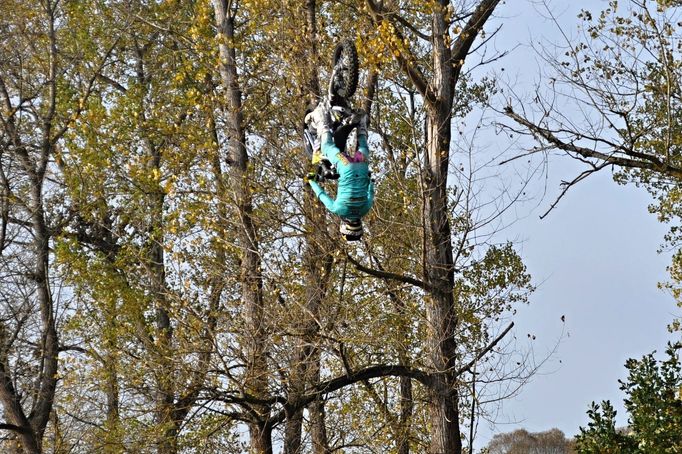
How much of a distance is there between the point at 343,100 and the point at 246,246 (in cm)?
480

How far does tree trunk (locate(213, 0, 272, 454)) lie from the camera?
12148 mm

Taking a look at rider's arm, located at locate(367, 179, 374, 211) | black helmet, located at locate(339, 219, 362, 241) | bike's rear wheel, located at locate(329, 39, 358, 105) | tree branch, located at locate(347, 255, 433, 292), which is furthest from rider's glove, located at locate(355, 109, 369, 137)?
tree branch, located at locate(347, 255, 433, 292)

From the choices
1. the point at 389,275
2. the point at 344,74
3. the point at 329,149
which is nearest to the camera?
the point at 329,149

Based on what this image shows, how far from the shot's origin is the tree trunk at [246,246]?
478 inches

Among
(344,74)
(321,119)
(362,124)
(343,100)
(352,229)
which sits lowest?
(352,229)

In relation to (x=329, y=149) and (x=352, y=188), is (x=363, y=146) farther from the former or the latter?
(x=352, y=188)

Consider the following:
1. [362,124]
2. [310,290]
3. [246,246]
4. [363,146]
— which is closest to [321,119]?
[362,124]

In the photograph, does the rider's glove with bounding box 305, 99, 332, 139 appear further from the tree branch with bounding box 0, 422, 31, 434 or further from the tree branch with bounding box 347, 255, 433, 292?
the tree branch with bounding box 0, 422, 31, 434

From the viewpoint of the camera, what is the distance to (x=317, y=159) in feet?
28.7

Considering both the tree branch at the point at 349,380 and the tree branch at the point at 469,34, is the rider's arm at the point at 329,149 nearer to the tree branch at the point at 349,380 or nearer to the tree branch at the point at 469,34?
the tree branch at the point at 349,380

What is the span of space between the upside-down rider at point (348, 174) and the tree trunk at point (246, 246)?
3.12 m

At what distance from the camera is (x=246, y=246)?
13.2 metres

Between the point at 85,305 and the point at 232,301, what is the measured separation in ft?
18.0

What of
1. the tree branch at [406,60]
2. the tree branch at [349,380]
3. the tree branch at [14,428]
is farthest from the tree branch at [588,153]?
the tree branch at [14,428]
